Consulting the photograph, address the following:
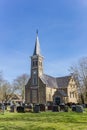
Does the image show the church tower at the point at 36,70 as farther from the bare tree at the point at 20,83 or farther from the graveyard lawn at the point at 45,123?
the graveyard lawn at the point at 45,123

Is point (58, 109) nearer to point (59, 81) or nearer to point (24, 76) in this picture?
point (59, 81)

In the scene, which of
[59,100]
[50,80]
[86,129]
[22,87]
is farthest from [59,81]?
[86,129]

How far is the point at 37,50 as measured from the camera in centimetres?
7688

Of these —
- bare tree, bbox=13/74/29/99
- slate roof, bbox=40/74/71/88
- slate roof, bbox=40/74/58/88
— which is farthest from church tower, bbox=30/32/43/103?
bare tree, bbox=13/74/29/99

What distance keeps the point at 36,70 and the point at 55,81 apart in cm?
995

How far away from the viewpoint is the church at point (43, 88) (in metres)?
→ 71.5

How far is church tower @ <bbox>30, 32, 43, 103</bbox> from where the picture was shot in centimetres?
7312

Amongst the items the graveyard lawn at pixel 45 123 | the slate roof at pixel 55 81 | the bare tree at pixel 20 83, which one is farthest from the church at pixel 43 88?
the graveyard lawn at pixel 45 123

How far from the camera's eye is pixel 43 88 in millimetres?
71562

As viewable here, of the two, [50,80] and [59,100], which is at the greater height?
[50,80]

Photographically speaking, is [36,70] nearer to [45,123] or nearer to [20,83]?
[20,83]

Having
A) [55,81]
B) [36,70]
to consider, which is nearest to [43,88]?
[36,70]

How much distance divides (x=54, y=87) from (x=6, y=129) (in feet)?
206

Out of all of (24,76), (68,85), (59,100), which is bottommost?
(59,100)
